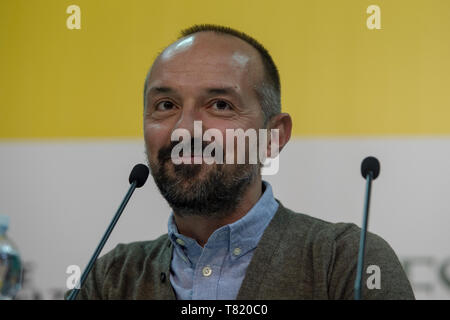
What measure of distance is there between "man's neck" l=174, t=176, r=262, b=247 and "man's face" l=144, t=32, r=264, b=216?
3 centimetres

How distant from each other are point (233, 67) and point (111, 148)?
0.89 metres

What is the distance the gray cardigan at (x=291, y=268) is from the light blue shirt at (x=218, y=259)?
0.04m

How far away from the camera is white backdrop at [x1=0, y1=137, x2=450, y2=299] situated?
82.9 inches

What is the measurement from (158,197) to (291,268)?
0.96 m

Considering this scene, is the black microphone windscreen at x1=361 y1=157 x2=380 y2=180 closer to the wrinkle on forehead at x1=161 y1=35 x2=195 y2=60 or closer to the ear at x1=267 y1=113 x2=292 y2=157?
the ear at x1=267 y1=113 x2=292 y2=157

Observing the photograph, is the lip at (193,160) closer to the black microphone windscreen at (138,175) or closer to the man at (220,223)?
the man at (220,223)

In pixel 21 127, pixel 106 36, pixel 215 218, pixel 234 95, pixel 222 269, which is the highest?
pixel 106 36

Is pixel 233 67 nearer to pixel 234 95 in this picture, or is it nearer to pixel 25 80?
pixel 234 95

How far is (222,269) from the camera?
155 centimetres

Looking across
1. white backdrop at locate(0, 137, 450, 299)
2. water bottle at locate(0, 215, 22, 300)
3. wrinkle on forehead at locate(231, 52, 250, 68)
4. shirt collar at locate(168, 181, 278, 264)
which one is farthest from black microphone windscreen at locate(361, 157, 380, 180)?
water bottle at locate(0, 215, 22, 300)

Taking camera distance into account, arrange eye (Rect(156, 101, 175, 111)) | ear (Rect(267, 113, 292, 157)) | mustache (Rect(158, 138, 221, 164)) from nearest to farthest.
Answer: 1. mustache (Rect(158, 138, 221, 164))
2. eye (Rect(156, 101, 175, 111))
3. ear (Rect(267, 113, 292, 157))

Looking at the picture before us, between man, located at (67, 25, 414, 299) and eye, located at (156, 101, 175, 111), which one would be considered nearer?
man, located at (67, 25, 414, 299)
